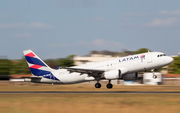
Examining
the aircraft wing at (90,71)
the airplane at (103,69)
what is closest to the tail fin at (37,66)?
the airplane at (103,69)

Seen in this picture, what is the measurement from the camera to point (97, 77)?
48.3 m

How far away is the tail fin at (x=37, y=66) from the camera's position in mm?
51109

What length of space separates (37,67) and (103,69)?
35.0 feet

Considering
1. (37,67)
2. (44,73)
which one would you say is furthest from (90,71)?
(37,67)

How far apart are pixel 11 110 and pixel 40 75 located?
26927mm

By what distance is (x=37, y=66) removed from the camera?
51.6 m

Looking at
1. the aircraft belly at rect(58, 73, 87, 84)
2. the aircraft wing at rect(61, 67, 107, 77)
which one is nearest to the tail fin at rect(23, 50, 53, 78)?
the aircraft belly at rect(58, 73, 87, 84)

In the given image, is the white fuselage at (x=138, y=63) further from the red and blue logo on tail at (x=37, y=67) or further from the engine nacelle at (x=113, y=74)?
the red and blue logo on tail at (x=37, y=67)

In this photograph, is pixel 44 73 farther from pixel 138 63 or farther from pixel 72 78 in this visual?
pixel 138 63

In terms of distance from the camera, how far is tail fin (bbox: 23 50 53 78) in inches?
2012

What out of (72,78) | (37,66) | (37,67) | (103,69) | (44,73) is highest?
(37,66)

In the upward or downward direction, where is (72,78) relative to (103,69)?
downward

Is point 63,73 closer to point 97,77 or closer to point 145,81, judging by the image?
point 97,77

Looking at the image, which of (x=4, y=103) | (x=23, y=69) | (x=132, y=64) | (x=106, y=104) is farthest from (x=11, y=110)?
(x=23, y=69)
